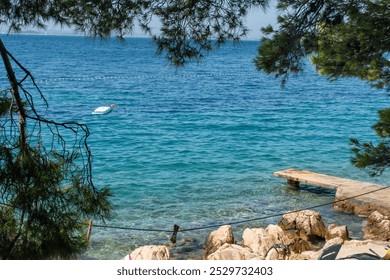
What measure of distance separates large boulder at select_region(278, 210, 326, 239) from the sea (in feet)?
1.26

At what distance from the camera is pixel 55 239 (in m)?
4.17

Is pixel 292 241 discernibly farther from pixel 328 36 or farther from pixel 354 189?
pixel 328 36

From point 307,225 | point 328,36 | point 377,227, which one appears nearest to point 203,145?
point 307,225

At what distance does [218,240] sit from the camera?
29.8 feet

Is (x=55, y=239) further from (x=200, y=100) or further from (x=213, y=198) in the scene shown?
(x=200, y=100)

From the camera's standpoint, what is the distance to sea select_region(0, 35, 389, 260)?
11117 millimetres

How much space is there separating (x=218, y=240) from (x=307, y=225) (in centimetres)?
184

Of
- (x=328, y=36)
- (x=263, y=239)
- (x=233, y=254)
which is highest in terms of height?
(x=328, y=36)

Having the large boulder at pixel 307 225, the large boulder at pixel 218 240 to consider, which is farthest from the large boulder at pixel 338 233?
the large boulder at pixel 218 240

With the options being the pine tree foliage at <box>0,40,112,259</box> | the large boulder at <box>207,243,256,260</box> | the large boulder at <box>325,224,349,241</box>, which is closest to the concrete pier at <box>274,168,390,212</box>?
the large boulder at <box>325,224,349,241</box>
